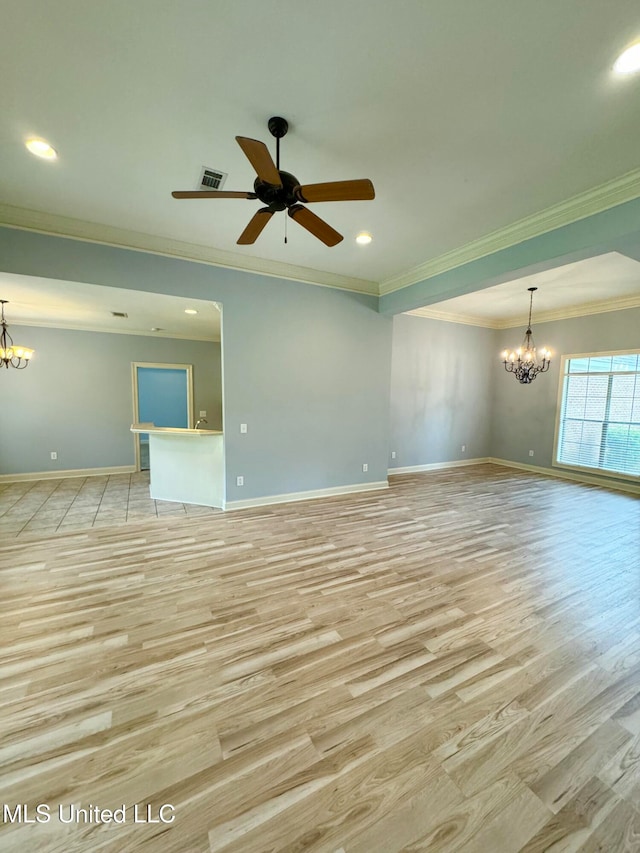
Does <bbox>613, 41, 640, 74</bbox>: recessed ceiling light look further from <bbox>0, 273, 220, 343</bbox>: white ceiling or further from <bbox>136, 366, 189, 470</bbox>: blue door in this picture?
<bbox>136, 366, 189, 470</bbox>: blue door

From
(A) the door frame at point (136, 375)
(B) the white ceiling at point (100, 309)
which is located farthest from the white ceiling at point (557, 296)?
(A) the door frame at point (136, 375)

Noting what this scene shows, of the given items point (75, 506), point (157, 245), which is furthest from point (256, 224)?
point (75, 506)

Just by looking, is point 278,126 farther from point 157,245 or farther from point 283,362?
point 283,362

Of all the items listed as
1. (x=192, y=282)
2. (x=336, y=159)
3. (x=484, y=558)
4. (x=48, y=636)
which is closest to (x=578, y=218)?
(x=336, y=159)

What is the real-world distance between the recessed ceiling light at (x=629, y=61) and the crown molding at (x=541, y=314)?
12.7 feet

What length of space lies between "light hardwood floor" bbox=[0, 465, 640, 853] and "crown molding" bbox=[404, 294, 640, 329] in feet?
14.6

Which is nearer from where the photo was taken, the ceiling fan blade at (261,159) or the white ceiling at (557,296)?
the ceiling fan blade at (261,159)

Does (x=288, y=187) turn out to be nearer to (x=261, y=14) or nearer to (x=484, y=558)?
(x=261, y=14)

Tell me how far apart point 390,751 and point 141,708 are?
1164 millimetres

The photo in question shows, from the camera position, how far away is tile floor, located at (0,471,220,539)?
371 cm

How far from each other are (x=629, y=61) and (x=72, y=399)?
7.57 metres

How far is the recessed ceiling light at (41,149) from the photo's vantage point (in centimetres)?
222

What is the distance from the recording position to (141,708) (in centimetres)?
155

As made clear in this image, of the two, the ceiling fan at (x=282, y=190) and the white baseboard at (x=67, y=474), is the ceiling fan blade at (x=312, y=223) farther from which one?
the white baseboard at (x=67, y=474)
